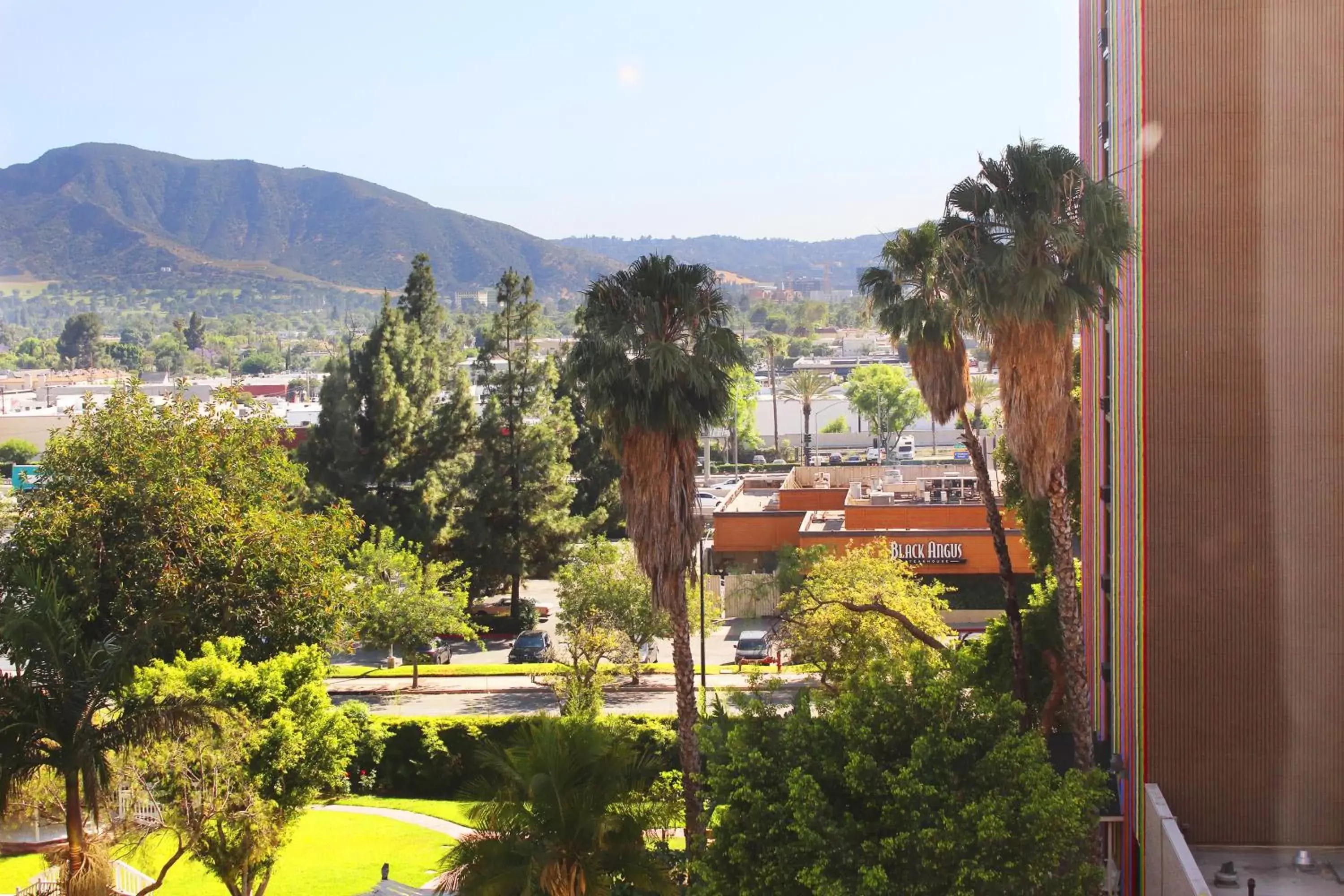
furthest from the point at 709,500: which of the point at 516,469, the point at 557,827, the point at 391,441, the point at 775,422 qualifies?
the point at 557,827

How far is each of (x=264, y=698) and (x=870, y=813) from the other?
966 centimetres

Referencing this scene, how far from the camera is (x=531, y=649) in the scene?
40.4 metres

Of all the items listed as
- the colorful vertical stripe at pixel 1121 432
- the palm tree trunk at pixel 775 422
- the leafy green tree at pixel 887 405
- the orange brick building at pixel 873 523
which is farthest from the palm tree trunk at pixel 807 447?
the colorful vertical stripe at pixel 1121 432

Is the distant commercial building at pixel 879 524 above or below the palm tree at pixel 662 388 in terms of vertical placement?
below

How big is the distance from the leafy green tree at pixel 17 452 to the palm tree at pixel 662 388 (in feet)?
A: 268

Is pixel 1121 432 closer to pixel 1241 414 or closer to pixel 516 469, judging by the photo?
pixel 1241 414

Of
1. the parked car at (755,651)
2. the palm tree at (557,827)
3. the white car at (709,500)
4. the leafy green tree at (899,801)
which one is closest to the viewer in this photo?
the leafy green tree at (899,801)

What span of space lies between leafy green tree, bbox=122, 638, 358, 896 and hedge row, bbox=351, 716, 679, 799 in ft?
20.6

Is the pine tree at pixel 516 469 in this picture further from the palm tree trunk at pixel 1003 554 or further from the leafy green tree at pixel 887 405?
the leafy green tree at pixel 887 405

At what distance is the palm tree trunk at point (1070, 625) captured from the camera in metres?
17.7

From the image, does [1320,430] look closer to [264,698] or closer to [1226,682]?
[1226,682]

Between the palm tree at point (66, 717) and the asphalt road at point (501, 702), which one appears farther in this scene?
the asphalt road at point (501, 702)

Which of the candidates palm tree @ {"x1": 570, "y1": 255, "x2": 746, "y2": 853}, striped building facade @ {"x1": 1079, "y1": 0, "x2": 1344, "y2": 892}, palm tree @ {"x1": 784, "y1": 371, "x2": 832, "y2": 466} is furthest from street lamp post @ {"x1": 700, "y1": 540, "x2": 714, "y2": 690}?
palm tree @ {"x1": 784, "y1": 371, "x2": 832, "y2": 466}

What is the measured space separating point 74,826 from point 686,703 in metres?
7.96
